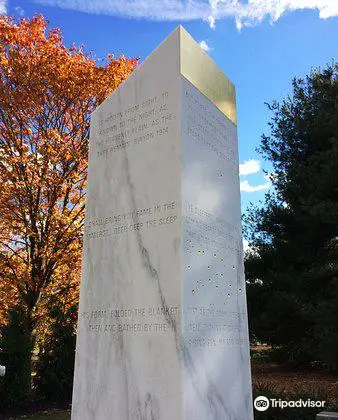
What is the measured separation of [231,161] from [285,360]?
13.2 m

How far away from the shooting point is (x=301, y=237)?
12953mm

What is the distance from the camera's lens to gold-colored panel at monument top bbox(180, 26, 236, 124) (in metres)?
3.67

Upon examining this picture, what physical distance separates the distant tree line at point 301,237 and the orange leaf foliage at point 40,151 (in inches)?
244

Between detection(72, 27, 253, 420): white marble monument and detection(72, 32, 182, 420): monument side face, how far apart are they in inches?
0.4

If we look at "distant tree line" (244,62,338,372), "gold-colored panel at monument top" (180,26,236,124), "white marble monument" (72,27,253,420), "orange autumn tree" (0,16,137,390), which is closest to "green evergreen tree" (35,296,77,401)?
"orange autumn tree" (0,16,137,390)

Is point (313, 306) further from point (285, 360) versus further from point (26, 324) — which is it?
point (26, 324)

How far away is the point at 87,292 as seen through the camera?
359 centimetres

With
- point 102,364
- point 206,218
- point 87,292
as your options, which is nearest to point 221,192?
point 206,218

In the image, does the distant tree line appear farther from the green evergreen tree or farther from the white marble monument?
the white marble monument
